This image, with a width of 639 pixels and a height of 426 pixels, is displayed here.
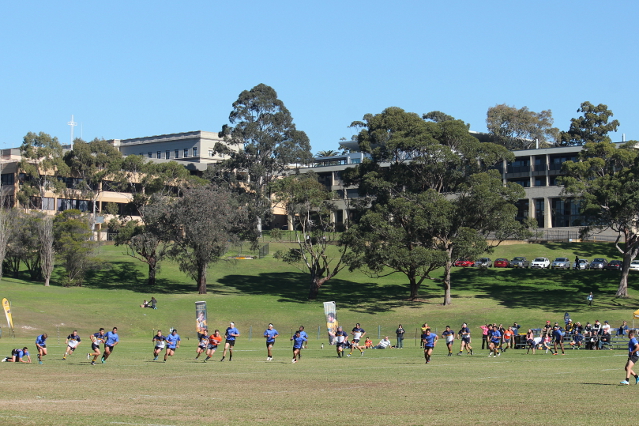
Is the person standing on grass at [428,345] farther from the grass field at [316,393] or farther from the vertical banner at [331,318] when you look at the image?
the vertical banner at [331,318]

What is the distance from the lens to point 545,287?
73.0 metres

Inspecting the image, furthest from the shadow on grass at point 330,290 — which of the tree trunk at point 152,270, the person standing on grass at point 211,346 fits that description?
the person standing on grass at point 211,346

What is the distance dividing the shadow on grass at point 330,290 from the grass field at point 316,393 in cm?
3468

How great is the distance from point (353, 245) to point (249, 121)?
39527 mm

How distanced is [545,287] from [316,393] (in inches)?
2314

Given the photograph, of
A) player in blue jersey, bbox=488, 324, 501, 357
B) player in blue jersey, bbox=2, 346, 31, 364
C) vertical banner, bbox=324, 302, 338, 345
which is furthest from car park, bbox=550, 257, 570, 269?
player in blue jersey, bbox=2, 346, 31, 364

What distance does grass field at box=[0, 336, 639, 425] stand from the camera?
14.7 metres

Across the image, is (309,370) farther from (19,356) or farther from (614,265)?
(614,265)

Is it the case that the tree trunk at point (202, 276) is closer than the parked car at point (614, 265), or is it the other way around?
the tree trunk at point (202, 276)

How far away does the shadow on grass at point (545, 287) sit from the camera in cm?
6200

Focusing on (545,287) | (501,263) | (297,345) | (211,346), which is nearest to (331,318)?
(211,346)

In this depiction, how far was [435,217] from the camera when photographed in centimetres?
6044

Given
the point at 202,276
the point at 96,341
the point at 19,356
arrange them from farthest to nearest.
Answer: the point at 202,276, the point at 19,356, the point at 96,341

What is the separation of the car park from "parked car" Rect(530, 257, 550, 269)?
64 centimetres
